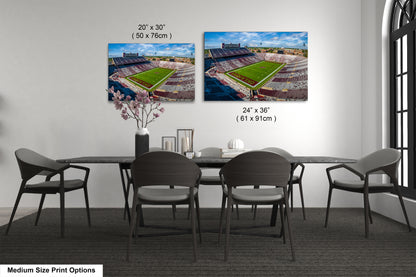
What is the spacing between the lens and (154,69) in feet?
15.7

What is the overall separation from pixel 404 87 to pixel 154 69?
3214 mm

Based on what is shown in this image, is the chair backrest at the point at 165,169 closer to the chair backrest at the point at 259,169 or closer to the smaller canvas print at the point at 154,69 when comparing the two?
the chair backrest at the point at 259,169

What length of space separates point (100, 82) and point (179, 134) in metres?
1.80

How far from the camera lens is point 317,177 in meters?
4.80

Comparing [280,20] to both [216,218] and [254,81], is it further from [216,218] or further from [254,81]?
[216,218]

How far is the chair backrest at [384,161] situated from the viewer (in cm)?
327

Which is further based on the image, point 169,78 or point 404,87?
point 169,78

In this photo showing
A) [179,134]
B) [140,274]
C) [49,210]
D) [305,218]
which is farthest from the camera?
[49,210]

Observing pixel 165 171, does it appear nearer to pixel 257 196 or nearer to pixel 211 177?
pixel 257 196

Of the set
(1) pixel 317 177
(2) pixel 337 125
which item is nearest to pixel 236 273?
(1) pixel 317 177

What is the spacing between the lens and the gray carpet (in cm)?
236

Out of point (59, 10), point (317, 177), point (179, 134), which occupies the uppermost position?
point (59, 10)

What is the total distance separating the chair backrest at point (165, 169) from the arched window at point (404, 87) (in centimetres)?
278

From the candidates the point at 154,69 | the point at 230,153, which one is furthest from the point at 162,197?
the point at 154,69
